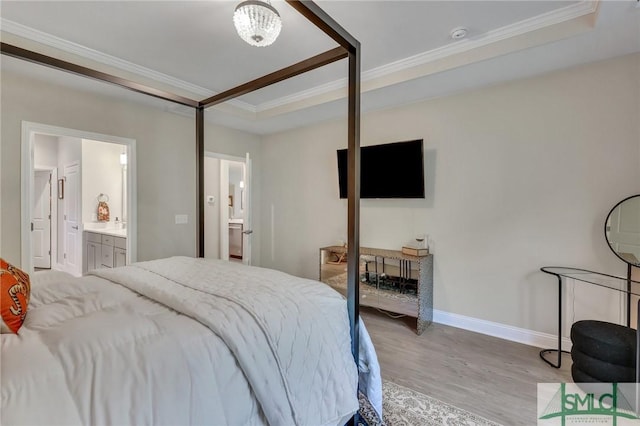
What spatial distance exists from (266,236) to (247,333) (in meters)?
3.88

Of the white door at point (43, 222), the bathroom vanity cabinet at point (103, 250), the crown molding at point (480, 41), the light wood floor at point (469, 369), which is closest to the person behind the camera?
the light wood floor at point (469, 369)

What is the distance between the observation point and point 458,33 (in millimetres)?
2326

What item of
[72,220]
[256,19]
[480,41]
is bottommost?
[72,220]

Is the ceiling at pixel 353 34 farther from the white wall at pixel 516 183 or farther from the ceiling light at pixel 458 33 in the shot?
the white wall at pixel 516 183

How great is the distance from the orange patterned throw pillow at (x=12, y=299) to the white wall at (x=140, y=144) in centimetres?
197

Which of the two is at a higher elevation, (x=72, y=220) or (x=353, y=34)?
(x=353, y=34)

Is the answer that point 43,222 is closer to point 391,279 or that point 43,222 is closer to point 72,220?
point 72,220

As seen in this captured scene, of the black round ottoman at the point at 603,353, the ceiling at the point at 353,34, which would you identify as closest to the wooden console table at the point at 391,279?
the black round ottoman at the point at 603,353

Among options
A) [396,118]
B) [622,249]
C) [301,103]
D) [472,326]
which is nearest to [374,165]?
[396,118]

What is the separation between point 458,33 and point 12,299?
309 cm

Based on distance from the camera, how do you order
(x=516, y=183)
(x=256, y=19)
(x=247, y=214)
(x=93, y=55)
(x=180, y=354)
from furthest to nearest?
(x=247, y=214) < (x=516, y=183) < (x=93, y=55) < (x=256, y=19) < (x=180, y=354)

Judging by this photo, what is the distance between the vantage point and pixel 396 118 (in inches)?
140

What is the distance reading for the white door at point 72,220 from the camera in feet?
15.9

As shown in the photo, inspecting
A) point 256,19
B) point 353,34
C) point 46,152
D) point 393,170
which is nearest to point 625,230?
point 393,170
